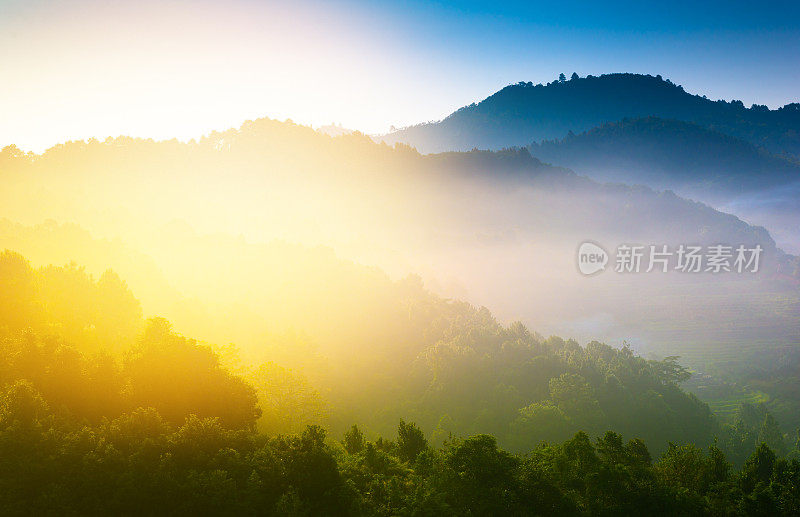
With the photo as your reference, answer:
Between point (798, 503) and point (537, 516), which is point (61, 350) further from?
point (798, 503)

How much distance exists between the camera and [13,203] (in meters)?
80.3

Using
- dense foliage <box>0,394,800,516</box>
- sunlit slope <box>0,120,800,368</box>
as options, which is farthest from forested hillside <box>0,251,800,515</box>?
sunlit slope <box>0,120,800,368</box>

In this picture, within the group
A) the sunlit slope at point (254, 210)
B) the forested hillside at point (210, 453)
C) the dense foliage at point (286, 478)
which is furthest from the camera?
the sunlit slope at point (254, 210)

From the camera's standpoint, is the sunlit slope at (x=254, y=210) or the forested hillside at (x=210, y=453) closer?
the forested hillside at (x=210, y=453)

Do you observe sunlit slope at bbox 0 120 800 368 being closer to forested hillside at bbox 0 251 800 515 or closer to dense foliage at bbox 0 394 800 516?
forested hillside at bbox 0 251 800 515

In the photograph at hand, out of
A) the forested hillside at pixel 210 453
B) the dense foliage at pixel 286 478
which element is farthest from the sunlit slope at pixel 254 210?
the dense foliage at pixel 286 478

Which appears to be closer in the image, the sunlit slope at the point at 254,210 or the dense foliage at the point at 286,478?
the dense foliage at the point at 286,478

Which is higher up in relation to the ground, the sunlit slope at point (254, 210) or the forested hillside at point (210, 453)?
the sunlit slope at point (254, 210)

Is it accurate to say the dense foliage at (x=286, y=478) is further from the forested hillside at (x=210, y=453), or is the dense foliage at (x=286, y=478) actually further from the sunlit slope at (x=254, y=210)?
the sunlit slope at (x=254, y=210)

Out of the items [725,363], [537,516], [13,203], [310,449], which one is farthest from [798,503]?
[725,363]

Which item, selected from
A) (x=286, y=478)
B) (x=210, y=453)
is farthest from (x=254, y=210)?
(x=286, y=478)

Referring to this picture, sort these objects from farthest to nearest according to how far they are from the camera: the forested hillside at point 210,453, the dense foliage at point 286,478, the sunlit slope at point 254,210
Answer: the sunlit slope at point 254,210 < the forested hillside at point 210,453 < the dense foliage at point 286,478

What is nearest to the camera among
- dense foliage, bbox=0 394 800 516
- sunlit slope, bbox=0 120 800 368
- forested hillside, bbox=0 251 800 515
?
dense foliage, bbox=0 394 800 516

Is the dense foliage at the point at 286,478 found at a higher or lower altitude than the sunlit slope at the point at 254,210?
lower
